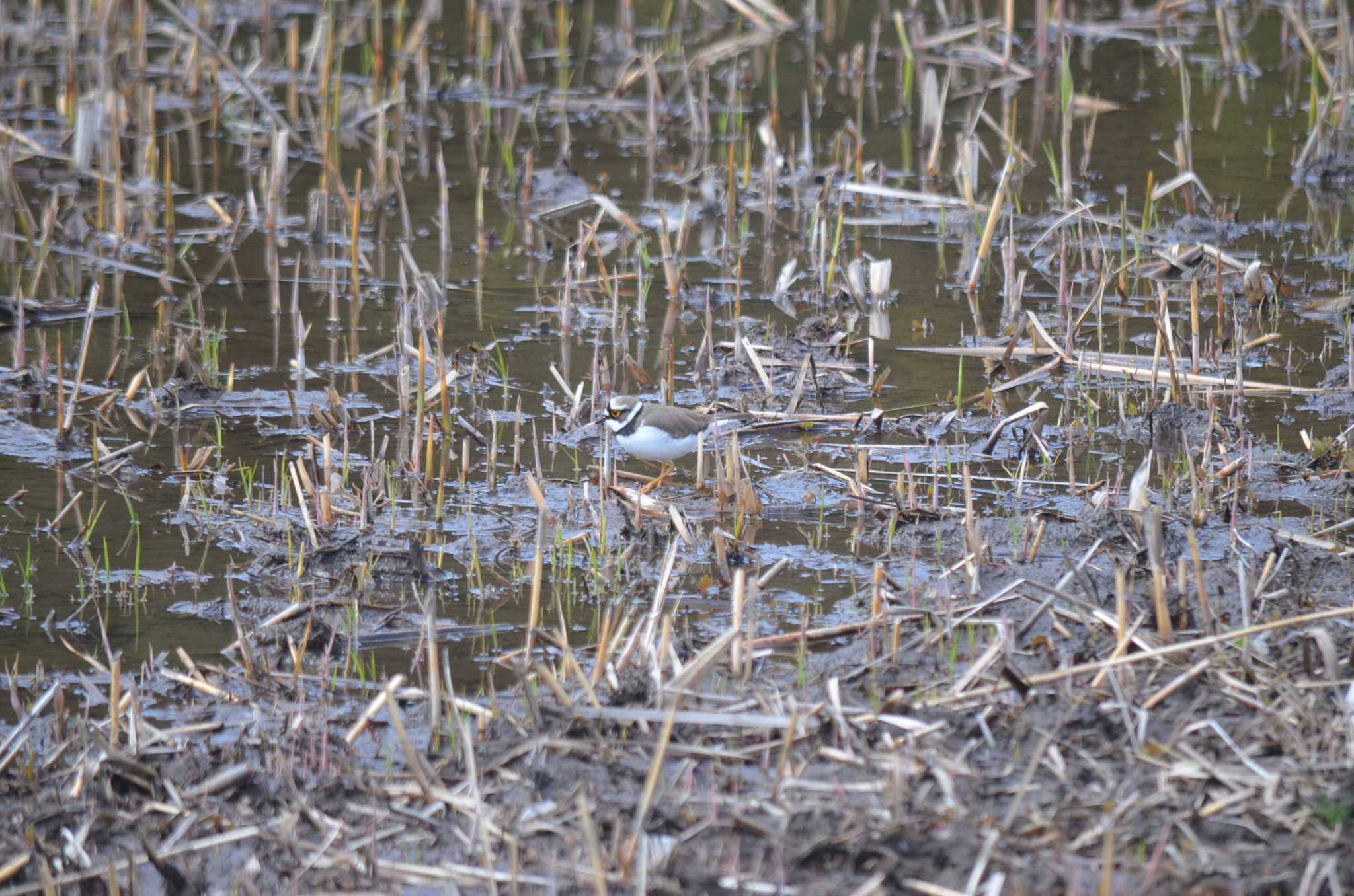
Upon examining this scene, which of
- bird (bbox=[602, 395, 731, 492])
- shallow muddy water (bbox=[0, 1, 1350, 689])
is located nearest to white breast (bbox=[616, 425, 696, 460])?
bird (bbox=[602, 395, 731, 492])

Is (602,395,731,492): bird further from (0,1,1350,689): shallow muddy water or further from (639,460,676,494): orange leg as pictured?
(0,1,1350,689): shallow muddy water

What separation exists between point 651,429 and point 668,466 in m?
0.50

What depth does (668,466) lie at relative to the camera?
6.86 metres

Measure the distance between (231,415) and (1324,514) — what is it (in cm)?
494

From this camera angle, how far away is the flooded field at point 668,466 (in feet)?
12.9

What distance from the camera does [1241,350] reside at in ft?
25.3

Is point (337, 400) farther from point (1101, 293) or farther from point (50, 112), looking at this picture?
point (50, 112)

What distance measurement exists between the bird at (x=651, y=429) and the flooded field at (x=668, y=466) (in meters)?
0.03

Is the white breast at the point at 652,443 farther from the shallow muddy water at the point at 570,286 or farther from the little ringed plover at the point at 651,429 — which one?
the shallow muddy water at the point at 570,286

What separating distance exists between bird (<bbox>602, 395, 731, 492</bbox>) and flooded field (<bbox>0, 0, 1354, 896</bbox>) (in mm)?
26

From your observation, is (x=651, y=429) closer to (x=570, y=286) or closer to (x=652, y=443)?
(x=652, y=443)

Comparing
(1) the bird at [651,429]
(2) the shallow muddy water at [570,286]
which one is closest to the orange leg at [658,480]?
(1) the bird at [651,429]

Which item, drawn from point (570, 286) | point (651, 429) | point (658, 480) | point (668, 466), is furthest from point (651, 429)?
point (570, 286)

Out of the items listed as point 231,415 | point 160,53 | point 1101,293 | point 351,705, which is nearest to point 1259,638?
point 351,705
